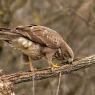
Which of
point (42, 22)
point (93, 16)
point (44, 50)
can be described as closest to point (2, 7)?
point (42, 22)

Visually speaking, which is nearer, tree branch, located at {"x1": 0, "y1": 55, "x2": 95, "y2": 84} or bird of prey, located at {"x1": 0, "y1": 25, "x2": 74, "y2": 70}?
tree branch, located at {"x1": 0, "y1": 55, "x2": 95, "y2": 84}

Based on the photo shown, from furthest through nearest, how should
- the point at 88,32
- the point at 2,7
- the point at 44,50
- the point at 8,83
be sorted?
the point at 88,32 → the point at 2,7 → the point at 44,50 → the point at 8,83

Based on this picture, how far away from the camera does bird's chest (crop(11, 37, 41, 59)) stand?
340 inches

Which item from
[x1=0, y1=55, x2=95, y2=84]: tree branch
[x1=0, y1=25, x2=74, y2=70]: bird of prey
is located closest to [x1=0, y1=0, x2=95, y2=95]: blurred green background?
[x1=0, y1=25, x2=74, y2=70]: bird of prey

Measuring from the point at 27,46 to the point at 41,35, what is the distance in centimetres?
34

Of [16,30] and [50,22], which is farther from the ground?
[50,22]

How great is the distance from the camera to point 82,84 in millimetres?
14398

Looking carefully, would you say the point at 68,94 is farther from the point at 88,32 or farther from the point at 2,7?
the point at 2,7

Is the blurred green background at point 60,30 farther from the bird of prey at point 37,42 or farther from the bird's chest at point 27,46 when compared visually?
the bird's chest at point 27,46

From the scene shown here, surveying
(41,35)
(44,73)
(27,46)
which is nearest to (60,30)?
(41,35)

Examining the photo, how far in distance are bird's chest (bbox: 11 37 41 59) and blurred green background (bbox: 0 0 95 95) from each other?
15.0ft

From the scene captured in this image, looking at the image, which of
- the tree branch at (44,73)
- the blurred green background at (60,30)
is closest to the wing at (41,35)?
the tree branch at (44,73)

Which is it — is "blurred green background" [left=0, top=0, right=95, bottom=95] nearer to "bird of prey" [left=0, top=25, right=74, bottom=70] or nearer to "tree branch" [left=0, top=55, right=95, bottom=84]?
"bird of prey" [left=0, top=25, right=74, bottom=70]

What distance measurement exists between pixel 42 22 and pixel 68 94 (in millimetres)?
2113
